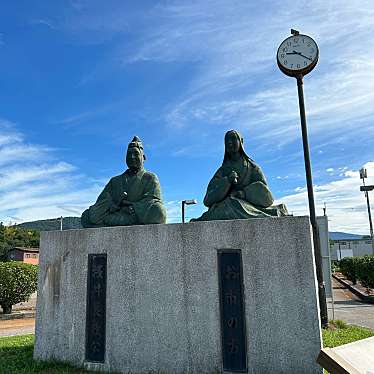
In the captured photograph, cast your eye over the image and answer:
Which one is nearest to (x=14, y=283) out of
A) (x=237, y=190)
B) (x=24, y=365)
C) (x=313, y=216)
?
(x=24, y=365)

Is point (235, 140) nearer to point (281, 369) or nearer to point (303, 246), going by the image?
point (303, 246)

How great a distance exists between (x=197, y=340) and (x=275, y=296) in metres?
1.08

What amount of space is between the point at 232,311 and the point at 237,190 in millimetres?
1679

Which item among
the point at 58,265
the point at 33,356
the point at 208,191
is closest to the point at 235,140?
the point at 208,191

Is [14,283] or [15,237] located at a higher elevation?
[15,237]

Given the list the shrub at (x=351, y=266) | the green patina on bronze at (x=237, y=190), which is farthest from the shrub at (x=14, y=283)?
the shrub at (x=351, y=266)

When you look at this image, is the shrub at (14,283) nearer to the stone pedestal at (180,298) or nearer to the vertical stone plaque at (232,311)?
the stone pedestal at (180,298)

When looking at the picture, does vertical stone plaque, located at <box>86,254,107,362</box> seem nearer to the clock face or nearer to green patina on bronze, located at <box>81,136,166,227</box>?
green patina on bronze, located at <box>81,136,166,227</box>

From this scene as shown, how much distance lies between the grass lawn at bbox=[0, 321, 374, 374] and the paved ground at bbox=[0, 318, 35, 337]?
2.39 metres

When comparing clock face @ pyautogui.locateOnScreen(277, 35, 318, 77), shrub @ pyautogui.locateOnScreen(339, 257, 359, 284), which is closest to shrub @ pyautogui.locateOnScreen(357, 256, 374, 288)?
shrub @ pyautogui.locateOnScreen(339, 257, 359, 284)

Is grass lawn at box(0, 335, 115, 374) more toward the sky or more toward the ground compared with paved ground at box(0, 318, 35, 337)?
more toward the sky

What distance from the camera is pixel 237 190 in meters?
5.34

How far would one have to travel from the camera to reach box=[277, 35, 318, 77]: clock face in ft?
25.7

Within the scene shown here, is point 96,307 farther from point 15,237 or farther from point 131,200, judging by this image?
point 15,237
